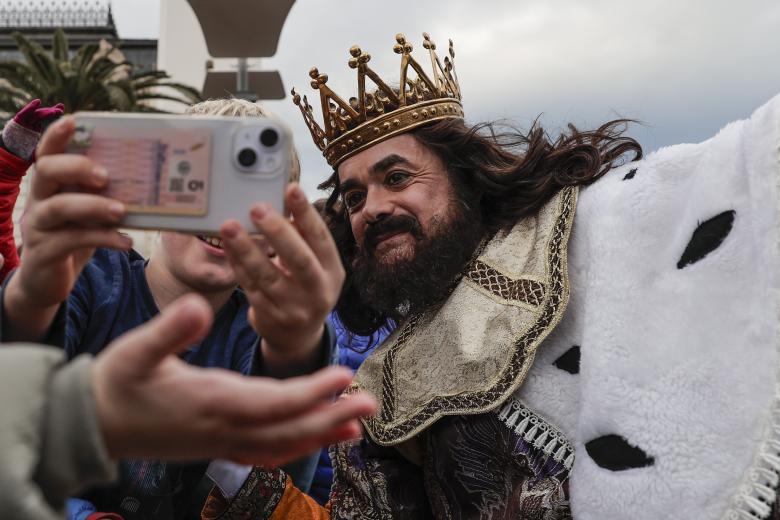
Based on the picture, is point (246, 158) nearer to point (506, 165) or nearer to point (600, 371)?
point (600, 371)

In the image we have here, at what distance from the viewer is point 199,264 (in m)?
1.82

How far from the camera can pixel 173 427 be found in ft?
2.77

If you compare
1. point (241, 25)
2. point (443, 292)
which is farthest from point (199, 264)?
point (241, 25)

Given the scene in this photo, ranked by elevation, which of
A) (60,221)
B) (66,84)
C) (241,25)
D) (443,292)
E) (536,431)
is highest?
(66,84)

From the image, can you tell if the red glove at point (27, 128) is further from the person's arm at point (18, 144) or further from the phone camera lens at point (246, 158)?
the phone camera lens at point (246, 158)

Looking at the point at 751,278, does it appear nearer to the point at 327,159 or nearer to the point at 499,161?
the point at 499,161

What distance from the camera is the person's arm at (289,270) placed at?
118 cm

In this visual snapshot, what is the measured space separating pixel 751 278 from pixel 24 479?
5.54 feet

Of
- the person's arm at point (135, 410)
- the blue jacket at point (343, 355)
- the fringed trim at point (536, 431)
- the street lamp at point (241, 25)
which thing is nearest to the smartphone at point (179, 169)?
the person's arm at point (135, 410)

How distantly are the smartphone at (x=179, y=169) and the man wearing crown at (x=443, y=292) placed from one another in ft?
3.67

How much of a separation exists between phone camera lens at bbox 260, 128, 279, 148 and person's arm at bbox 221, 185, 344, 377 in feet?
0.35

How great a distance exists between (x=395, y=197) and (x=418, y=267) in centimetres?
30

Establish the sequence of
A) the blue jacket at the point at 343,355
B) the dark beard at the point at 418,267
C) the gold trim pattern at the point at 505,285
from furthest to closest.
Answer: the blue jacket at the point at 343,355 < the dark beard at the point at 418,267 < the gold trim pattern at the point at 505,285

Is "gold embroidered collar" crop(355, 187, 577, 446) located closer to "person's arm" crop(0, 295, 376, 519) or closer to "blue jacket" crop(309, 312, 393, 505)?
"blue jacket" crop(309, 312, 393, 505)
